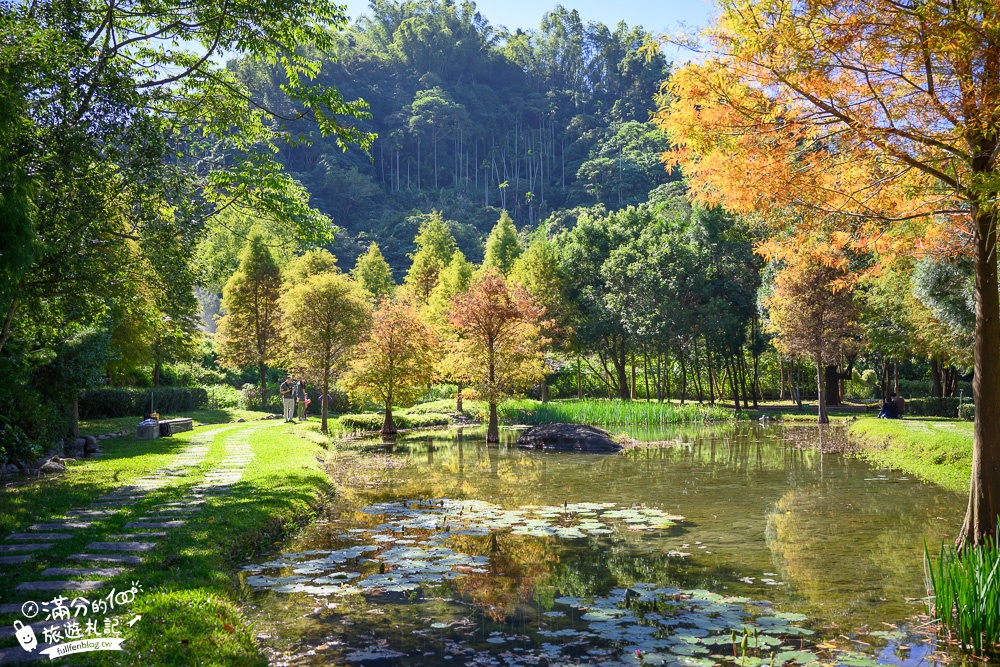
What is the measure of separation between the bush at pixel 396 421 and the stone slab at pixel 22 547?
2024 centimetres

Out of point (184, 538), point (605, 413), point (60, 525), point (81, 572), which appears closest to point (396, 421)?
point (605, 413)

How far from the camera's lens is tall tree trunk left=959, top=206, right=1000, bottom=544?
7625mm

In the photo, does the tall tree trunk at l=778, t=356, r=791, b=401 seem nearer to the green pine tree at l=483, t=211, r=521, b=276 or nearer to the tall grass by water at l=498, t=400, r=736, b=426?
the tall grass by water at l=498, t=400, r=736, b=426

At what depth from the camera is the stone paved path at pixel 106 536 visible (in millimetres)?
6047

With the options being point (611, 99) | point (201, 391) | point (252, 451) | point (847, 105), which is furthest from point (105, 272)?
point (611, 99)

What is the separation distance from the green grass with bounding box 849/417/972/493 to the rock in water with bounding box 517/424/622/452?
24.5ft

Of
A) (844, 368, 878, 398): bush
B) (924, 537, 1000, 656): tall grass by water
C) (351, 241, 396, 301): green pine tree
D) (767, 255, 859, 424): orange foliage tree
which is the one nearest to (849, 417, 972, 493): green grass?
(767, 255, 859, 424): orange foliage tree

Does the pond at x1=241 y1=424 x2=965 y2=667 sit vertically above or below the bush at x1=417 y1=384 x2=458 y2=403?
below

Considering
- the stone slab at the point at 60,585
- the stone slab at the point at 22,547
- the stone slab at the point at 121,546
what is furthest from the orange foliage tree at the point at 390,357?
the stone slab at the point at 60,585

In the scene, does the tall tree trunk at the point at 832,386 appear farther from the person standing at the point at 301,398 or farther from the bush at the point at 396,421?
the person standing at the point at 301,398

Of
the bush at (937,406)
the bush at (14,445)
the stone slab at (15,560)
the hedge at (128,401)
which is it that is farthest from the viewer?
the bush at (937,406)

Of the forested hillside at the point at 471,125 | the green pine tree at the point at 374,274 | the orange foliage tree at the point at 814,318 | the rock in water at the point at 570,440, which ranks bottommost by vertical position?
the rock in water at the point at 570,440

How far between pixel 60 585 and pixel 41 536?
2.16 meters

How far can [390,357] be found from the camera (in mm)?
25172
